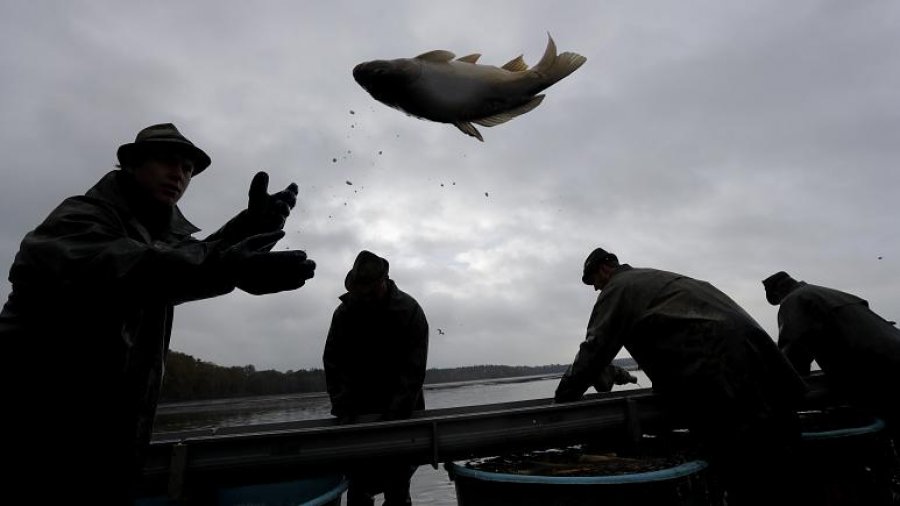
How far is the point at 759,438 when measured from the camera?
327cm

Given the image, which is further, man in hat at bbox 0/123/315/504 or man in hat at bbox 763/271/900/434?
man in hat at bbox 763/271/900/434

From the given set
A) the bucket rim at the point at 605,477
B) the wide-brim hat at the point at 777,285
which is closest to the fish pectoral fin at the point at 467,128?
the bucket rim at the point at 605,477

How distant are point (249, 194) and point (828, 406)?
511 cm

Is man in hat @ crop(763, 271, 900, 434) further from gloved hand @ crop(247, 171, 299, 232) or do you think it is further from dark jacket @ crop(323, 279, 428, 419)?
gloved hand @ crop(247, 171, 299, 232)

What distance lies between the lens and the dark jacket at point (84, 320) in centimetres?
166

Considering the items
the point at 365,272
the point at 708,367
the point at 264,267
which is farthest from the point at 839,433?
the point at 264,267

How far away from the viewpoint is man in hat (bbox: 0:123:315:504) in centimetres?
167

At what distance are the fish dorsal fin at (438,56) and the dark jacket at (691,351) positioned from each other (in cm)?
212

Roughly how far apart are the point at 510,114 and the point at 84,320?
8.64ft

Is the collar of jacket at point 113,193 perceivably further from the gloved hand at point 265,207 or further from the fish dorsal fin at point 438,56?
the fish dorsal fin at point 438,56

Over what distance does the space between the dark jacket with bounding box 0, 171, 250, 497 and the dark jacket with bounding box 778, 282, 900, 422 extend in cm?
520

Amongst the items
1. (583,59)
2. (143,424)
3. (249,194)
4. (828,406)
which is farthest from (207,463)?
(828,406)

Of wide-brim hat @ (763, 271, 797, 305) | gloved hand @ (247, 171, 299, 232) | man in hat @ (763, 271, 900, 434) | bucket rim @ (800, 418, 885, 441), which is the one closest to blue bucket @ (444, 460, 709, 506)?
bucket rim @ (800, 418, 885, 441)

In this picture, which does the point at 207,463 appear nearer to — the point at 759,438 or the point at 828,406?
the point at 759,438
